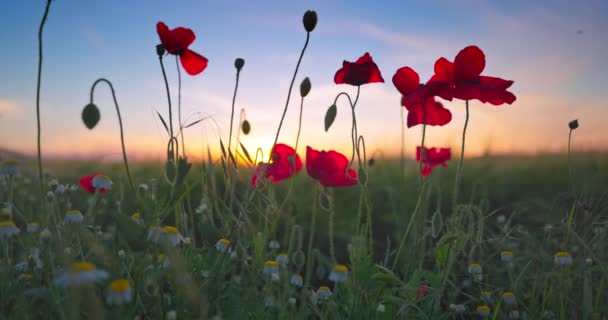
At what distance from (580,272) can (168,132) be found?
1.31 metres

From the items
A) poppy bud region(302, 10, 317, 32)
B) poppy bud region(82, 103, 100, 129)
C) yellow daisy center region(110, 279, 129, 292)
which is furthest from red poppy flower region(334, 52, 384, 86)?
yellow daisy center region(110, 279, 129, 292)

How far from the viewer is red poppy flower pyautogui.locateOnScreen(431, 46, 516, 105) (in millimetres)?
1388

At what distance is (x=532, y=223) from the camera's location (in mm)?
3447

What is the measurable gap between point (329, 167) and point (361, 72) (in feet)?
1.04

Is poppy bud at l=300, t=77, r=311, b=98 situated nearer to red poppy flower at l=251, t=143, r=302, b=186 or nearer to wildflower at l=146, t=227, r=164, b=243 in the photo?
red poppy flower at l=251, t=143, r=302, b=186

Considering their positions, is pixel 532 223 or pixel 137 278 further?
pixel 532 223

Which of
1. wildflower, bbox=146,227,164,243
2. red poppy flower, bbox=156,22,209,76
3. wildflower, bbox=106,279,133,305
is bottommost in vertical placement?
wildflower, bbox=106,279,133,305

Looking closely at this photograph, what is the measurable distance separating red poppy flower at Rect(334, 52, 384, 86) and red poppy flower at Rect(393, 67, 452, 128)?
0.25ft

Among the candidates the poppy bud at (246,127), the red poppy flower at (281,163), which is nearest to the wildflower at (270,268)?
the red poppy flower at (281,163)

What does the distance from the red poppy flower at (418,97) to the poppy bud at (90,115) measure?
79 cm

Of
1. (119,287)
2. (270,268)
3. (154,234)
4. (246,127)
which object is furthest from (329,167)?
(119,287)

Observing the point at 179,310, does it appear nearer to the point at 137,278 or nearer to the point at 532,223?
the point at 137,278

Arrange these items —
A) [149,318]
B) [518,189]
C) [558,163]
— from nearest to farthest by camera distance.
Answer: [149,318], [518,189], [558,163]

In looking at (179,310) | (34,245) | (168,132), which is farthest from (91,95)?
(34,245)
